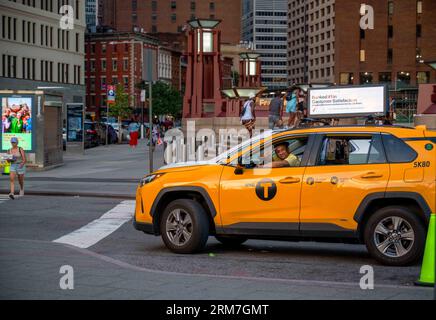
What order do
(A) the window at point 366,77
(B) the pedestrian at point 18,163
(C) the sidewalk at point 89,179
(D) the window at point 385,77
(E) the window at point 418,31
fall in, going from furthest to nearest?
(A) the window at point 366,77, (D) the window at point 385,77, (E) the window at point 418,31, (C) the sidewalk at point 89,179, (B) the pedestrian at point 18,163

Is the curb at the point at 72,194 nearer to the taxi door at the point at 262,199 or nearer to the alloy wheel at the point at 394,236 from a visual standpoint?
the taxi door at the point at 262,199

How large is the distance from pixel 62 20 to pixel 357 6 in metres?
68.2

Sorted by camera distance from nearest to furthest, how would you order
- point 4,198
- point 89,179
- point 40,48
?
point 4,198 → point 89,179 → point 40,48

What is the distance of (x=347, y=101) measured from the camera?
16938mm

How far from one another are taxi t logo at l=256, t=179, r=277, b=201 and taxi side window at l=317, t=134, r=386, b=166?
660 millimetres

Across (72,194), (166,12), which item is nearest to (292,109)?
(72,194)

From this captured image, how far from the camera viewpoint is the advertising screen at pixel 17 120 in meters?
29.2

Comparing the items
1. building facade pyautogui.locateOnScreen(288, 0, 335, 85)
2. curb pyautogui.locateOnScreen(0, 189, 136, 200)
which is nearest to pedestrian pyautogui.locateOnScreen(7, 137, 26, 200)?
curb pyautogui.locateOnScreen(0, 189, 136, 200)

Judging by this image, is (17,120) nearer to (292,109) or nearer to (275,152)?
(292,109)

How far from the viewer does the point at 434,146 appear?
9766 millimetres

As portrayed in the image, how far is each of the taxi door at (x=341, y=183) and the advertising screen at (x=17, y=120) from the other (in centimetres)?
2074

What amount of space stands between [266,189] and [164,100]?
4563 inches

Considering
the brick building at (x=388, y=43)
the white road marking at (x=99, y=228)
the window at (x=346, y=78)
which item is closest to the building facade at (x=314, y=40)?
the window at (x=346, y=78)
